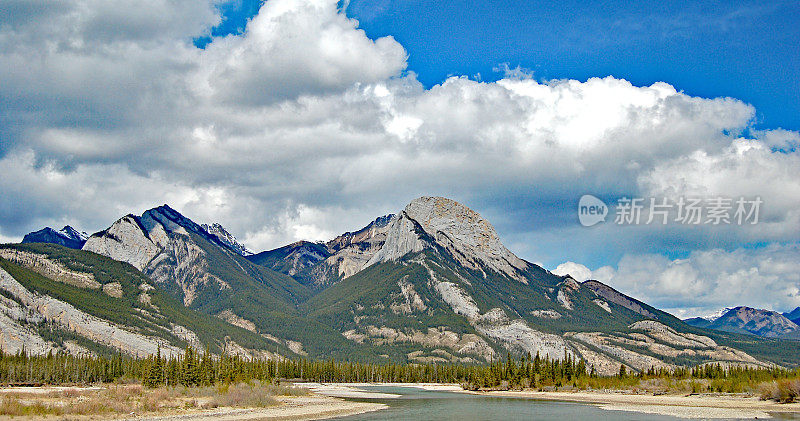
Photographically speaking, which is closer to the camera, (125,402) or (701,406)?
(125,402)

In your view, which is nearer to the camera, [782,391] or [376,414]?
[376,414]

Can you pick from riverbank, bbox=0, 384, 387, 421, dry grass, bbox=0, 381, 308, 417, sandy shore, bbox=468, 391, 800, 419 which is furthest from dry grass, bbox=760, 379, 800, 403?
dry grass, bbox=0, 381, 308, 417

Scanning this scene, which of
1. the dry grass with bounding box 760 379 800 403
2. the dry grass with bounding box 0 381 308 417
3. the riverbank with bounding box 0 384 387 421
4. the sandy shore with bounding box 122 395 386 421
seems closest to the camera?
the riverbank with bounding box 0 384 387 421

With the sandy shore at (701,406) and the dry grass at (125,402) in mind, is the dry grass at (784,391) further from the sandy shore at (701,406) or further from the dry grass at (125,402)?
the dry grass at (125,402)

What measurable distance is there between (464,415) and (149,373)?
91.6m

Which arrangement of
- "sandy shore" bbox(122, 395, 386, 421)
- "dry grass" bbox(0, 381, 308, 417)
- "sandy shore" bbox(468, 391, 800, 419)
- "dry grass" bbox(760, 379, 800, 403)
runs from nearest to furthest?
1. "dry grass" bbox(0, 381, 308, 417)
2. "sandy shore" bbox(122, 395, 386, 421)
3. "sandy shore" bbox(468, 391, 800, 419)
4. "dry grass" bbox(760, 379, 800, 403)

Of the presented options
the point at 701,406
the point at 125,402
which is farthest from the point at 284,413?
the point at 701,406

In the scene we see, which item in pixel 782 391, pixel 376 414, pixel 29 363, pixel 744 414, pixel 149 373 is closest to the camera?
pixel 744 414

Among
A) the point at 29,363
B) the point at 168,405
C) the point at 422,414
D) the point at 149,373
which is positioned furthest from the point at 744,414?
the point at 29,363

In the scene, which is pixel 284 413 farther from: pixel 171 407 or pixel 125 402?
pixel 125 402

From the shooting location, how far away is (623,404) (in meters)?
132

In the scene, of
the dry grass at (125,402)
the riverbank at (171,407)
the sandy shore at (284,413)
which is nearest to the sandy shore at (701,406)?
the sandy shore at (284,413)

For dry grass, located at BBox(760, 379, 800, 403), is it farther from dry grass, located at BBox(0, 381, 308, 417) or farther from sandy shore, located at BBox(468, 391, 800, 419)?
dry grass, located at BBox(0, 381, 308, 417)

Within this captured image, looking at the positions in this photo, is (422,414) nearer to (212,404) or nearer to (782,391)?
(212,404)
